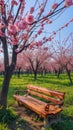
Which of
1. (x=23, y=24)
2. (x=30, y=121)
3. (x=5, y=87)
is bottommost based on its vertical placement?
(x=30, y=121)

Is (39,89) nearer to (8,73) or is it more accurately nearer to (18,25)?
(8,73)

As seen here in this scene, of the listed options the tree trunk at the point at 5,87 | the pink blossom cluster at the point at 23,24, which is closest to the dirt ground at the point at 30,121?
the tree trunk at the point at 5,87

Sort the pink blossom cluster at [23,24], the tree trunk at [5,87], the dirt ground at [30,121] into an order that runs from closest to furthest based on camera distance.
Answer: the pink blossom cluster at [23,24] < the dirt ground at [30,121] < the tree trunk at [5,87]

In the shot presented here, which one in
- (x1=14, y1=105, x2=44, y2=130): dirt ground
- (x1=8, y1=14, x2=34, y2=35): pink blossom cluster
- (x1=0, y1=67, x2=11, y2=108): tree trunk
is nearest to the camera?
(x1=8, y1=14, x2=34, y2=35): pink blossom cluster

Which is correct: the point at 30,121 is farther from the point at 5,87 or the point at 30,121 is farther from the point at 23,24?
the point at 23,24

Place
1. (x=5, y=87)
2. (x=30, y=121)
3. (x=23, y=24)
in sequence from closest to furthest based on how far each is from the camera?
(x=23, y=24)
(x=30, y=121)
(x=5, y=87)

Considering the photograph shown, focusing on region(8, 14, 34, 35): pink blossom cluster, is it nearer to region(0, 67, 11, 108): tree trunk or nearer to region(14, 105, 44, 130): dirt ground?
region(0, 67, 11, 108): tree trunk

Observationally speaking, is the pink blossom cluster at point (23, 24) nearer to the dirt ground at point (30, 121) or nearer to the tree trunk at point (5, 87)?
the tree trunk at point (5, 87)

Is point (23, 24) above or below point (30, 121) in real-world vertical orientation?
above

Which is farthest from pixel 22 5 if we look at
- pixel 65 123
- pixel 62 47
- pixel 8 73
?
pixel 62 47

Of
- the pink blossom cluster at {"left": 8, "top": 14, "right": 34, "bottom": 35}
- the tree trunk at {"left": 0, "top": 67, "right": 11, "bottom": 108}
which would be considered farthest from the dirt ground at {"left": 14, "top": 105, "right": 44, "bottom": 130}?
the pink blossom cluster at {"left": 8, "top": 14, "right": 34, "bottom": 35}

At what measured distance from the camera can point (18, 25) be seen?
672 centimetres

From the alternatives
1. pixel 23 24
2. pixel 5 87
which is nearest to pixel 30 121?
pixel 5 87

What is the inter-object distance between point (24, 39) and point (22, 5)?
120cm
